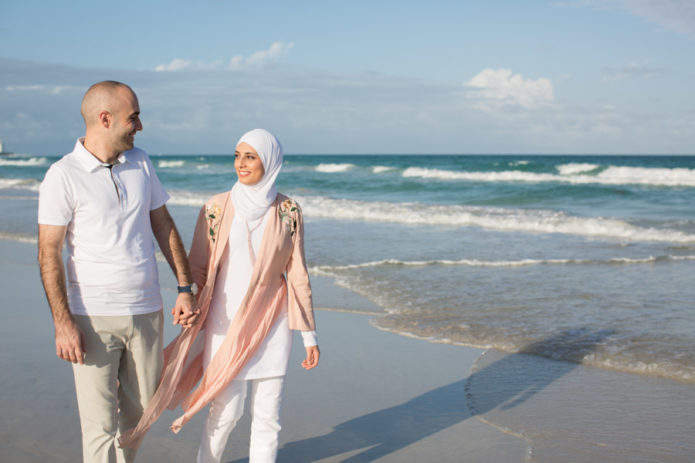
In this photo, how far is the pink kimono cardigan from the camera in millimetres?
2729

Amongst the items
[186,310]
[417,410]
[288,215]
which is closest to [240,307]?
[186,310]

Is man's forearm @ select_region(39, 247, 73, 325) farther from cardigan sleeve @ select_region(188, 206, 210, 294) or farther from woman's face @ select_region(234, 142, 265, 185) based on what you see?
woman's face @ select_region(234, 142, 265, 185)

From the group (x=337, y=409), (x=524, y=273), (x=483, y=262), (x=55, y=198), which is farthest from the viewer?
(x=483, y=262)

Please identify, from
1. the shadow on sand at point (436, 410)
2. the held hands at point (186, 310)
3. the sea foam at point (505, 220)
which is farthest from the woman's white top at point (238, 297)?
the sea foam at point (505, 220)

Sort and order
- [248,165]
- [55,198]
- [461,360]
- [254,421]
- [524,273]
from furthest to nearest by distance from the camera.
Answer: [524,273] < [461,360] < [254,421] < [248,165] < [55,198]

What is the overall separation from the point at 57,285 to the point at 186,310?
54 cm

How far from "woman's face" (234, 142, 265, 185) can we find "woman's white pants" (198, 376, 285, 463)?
2.97 feet

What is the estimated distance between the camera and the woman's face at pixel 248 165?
2.71m

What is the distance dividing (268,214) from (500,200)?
19671mm

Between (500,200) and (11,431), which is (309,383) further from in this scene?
(500,200)

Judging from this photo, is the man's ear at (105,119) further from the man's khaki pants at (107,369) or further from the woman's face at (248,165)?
the man's khaki pants at (107,369)

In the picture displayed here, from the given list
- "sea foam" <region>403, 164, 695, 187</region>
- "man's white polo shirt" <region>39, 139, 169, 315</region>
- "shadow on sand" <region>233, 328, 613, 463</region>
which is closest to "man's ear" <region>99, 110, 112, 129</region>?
"man's white polo shirt" <region>39, 139, 169, 315</region>

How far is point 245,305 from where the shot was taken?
9.06 feet

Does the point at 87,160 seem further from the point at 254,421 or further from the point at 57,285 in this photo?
the point at 254,421
